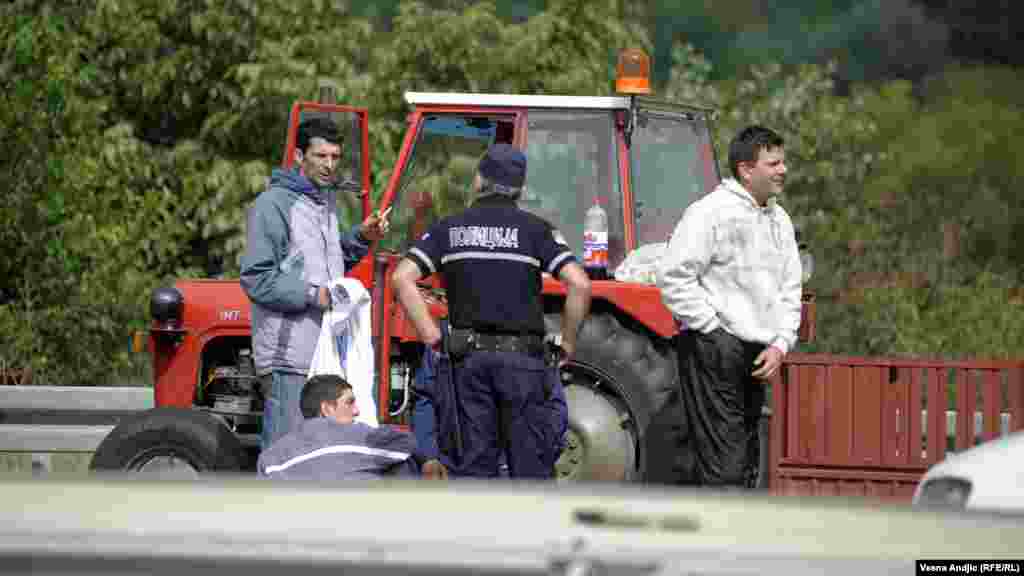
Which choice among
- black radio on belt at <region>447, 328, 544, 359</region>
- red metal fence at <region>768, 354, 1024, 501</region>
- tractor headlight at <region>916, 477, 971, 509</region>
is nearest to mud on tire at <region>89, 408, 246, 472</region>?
black radio on belt at <region>447, 328, 544, 359</region>

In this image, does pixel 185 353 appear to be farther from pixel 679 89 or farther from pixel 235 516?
pixel 679 89

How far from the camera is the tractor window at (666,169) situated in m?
8.45

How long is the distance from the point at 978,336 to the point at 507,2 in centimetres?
784

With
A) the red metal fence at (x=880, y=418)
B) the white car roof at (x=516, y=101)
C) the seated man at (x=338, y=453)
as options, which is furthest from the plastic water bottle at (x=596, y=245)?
the seated man at (x=338, y=453)

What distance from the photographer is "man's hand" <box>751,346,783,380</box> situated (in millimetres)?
6453

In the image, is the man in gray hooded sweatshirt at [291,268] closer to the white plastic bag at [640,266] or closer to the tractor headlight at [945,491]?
the white plastic bag at [640,266]

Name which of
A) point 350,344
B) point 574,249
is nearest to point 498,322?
point 350,344

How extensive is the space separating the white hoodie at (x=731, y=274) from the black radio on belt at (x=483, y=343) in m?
0.72

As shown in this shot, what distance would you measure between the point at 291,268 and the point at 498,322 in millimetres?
1165

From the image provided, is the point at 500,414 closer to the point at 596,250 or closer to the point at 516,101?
the point at 596,250

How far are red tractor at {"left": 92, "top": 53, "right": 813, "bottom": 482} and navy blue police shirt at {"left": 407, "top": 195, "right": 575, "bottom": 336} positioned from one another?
63.4 inches

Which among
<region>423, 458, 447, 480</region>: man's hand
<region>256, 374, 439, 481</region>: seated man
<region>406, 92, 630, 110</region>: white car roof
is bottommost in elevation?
<region>423, 458, 447, 480</region>: man's hand

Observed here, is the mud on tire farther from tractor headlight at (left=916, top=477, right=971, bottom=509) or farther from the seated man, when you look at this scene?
tractor headlight at (left=916, top=477, right=971, bottom=509)

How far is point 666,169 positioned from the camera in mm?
8602
